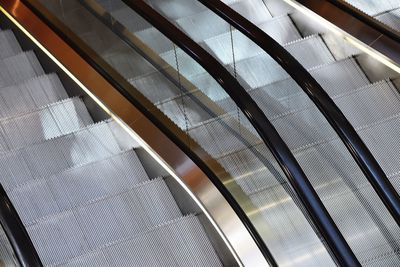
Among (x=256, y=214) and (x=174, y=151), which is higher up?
(x=174, y=151)

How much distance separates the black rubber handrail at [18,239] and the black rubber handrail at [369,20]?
3.59 metres

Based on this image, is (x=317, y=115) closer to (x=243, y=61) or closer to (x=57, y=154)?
(x=243, y=61)

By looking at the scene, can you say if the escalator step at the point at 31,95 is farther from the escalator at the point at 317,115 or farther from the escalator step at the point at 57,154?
the escalator at the point at 317,115

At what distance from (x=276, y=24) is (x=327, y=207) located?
3276 mm

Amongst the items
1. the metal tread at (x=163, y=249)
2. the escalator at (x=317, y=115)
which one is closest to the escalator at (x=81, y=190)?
the metal tread at (x=163, y=249)

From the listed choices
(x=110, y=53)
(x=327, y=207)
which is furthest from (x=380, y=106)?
(x=110, y=53)

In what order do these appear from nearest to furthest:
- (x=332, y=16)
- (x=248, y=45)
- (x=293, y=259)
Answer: (x=293, y=259) → (x=248, y=45) → (x=332, y=16)

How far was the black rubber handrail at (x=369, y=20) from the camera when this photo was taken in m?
7.45

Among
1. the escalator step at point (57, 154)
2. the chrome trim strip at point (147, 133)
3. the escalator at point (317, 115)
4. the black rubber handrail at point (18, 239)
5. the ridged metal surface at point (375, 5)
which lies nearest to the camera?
the black rubber handrail at point (18, 239)

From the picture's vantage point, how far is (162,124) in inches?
292

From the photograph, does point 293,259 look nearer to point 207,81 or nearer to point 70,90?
point 207,81

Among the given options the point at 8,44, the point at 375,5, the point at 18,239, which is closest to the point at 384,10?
the point at 375,5

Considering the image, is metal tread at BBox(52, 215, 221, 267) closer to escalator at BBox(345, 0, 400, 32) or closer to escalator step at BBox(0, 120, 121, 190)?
escalator step at BBox(0, 120, 121, 190)

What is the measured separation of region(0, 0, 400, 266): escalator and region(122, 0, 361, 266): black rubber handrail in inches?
1.4
